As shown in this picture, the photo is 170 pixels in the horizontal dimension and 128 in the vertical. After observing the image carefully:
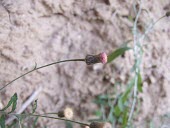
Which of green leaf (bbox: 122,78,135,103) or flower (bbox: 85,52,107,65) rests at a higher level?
flower (bbox: 85,52,107,65)

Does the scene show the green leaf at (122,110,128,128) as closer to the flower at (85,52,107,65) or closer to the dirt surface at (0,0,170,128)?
the dirt surface at (0,0,170,128)

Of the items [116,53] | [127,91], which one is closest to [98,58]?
[116,53]

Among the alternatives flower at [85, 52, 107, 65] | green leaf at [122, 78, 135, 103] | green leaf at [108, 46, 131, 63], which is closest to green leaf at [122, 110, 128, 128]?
green leaf at [122, 78, 135, 103]

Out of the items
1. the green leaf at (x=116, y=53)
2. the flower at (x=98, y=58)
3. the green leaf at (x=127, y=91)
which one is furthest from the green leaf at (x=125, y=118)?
the flower at (x=98, y=58)

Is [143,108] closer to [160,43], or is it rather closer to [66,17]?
[160,43]

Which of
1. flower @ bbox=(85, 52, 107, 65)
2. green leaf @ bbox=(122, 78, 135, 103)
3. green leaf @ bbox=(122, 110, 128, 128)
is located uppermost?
flower @ bbox=(85, 52, 107, 65)

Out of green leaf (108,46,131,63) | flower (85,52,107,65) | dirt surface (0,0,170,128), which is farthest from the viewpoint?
green leaf (108,46,131,63)

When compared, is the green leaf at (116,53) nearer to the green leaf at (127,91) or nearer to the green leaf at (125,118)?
the green leaf at (127,91)

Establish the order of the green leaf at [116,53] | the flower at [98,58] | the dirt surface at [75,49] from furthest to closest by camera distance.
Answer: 1. the green leaf at [116,53]
2. the dirt surface at [75,49]
3. the flower at [98,58]
